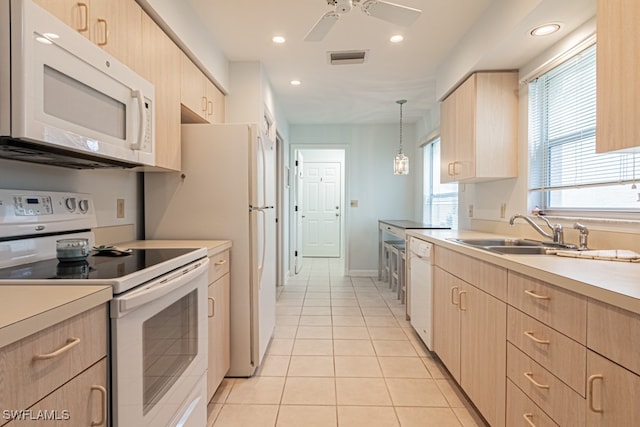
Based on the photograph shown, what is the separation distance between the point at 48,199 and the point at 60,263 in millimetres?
333

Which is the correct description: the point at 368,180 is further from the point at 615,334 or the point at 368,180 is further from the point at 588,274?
the point at 615,334

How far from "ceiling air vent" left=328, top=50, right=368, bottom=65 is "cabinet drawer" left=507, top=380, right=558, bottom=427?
2538mm

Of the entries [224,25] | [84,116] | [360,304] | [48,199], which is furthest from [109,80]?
[360,304]

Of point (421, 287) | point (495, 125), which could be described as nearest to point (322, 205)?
point (421, 287)

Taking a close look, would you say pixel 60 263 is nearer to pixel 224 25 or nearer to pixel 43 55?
pixel 43 55

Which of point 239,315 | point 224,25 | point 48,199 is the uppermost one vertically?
point 224,25

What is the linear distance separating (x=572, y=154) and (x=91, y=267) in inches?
99.8

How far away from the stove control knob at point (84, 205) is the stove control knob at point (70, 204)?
0.04 m

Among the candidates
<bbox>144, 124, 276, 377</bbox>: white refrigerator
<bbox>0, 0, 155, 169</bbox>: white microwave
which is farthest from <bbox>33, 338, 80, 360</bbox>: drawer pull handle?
<bbox>144, 124, 276, 377</bbox>: white refrigerator

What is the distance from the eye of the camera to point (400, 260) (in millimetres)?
3906

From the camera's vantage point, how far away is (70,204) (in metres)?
1.49

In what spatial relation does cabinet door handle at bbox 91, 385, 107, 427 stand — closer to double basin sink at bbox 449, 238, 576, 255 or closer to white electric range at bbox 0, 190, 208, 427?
white electric range at bbox 0, 190, 208, 427

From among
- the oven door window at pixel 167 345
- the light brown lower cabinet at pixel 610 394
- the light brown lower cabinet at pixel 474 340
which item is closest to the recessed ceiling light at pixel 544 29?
the light brown lower cabinet at pixel 474 340

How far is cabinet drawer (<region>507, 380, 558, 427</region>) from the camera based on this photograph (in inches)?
46.0
